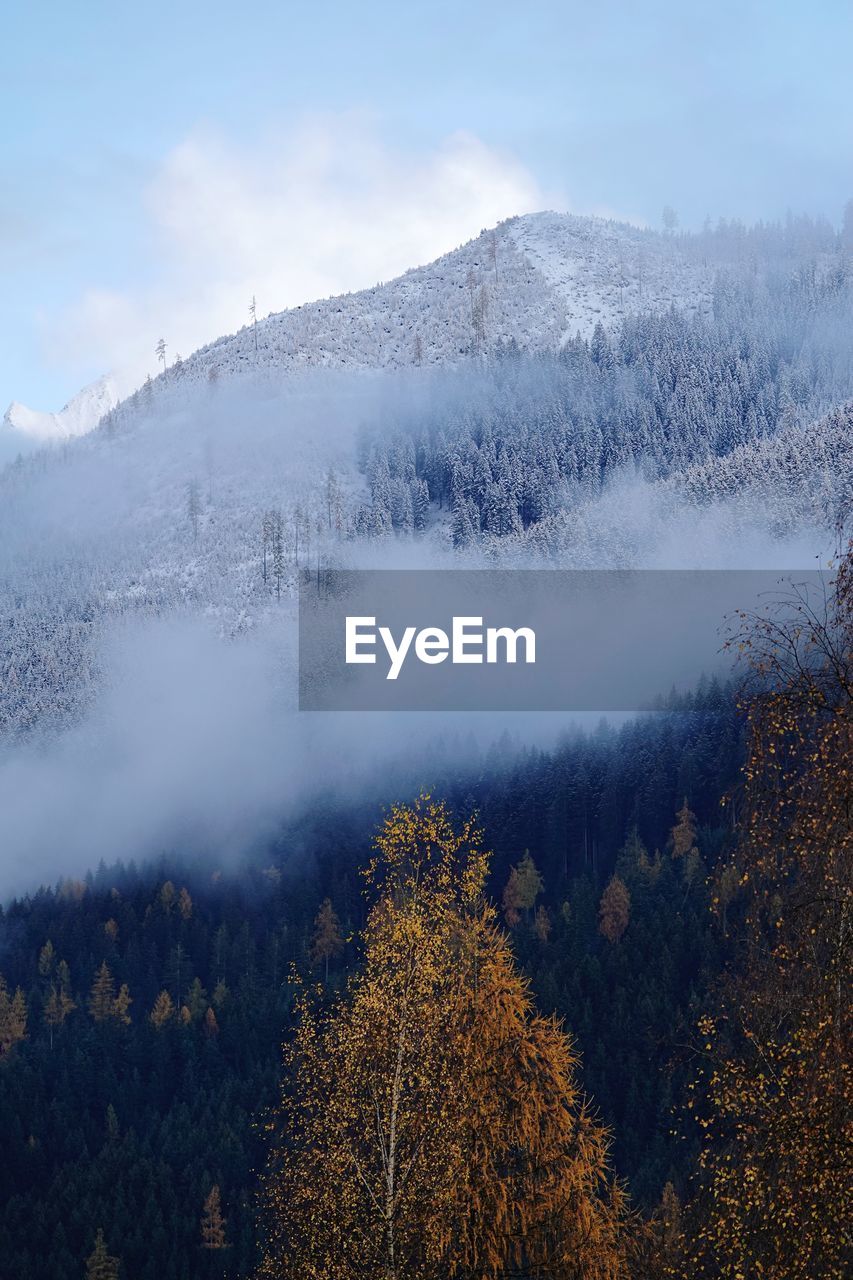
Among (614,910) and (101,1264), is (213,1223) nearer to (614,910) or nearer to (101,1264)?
(101,1264)

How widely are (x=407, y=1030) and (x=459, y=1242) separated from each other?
3570mm

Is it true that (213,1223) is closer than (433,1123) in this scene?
No

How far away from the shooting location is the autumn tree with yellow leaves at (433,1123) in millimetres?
23938

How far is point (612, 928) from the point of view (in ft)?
607

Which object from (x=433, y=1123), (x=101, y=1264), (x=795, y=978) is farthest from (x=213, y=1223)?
(x=795, y=978)

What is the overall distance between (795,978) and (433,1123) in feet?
36.5

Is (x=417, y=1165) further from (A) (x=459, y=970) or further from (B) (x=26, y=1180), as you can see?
(B) (x=26, y=1180)

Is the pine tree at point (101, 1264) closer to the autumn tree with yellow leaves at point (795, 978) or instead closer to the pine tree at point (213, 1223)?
the pine tree at point (213, 1223)

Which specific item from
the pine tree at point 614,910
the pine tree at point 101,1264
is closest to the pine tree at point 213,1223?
the pine tree at point 101,1264

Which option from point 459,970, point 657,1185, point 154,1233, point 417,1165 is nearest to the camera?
point 417,1165

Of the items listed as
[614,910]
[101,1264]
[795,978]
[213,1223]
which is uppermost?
[795,978]

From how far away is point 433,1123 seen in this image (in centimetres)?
2417

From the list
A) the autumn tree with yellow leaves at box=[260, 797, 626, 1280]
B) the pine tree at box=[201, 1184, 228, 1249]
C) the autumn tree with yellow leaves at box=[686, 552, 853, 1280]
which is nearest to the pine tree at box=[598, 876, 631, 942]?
the pine tree at box=[201, 1184, 228, 1249]

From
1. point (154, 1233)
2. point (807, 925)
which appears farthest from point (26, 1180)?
point (807, 925)
